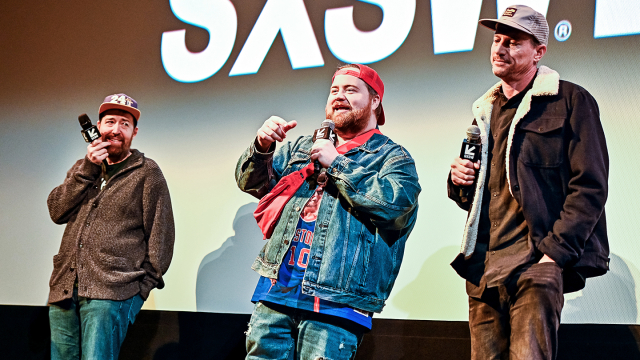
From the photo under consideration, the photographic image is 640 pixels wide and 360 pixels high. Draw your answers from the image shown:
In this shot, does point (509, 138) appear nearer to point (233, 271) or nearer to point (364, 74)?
point (364, 74)

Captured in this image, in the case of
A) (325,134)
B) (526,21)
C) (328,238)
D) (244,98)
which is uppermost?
(244,98)

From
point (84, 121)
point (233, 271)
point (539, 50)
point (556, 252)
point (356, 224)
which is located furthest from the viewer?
point (233, 271)

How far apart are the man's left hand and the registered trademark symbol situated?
5.14ft

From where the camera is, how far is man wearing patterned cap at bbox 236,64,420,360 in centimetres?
186

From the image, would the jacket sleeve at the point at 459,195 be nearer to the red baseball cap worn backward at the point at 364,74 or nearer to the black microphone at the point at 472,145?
the black microphone at the point at 472,145

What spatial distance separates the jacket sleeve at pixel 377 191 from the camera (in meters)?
1.88

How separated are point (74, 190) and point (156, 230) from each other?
47 cm

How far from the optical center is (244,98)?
3.55 m

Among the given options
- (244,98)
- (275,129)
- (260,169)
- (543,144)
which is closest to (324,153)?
(275,129)

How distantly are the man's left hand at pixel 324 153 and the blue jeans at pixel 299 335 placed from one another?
0.50 meters

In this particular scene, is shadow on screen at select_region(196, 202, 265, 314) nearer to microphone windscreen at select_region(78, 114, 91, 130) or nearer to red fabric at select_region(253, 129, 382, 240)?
microphone windscreen at select_region(78, 114, 91, 130)

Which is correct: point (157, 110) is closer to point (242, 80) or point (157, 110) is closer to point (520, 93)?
point (242, 80)

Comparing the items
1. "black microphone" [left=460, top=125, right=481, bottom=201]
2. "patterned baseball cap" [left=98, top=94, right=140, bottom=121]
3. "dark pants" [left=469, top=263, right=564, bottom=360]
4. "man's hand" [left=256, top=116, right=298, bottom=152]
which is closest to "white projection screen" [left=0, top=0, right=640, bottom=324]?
"patterned baseball cap" [left=98, top=94, right=140, bottom=121]

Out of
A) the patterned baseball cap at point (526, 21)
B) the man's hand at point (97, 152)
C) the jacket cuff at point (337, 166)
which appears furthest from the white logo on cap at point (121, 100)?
the patterned baseball cap at point (526, 21)
